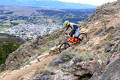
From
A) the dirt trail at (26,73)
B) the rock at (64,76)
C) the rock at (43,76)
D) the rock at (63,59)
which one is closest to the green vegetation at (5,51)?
the dirt trail at (26,73)

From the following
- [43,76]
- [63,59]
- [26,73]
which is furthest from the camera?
[26,73]

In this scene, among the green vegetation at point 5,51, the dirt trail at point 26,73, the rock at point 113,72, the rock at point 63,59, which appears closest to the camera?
the rock at point 113,72

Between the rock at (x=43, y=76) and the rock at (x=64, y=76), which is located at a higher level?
the rock at (x=64, y=76)

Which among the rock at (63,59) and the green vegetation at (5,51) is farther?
the green vegetation at (5,51)

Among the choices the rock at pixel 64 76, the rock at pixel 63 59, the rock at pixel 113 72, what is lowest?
the rock at pixel 64 76

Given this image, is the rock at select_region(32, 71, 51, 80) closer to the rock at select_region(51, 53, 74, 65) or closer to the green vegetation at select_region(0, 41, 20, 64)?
the rock at select_region(51, 53, 74, 65)

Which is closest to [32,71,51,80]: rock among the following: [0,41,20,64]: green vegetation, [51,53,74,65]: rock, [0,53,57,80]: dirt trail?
[51,53,74,65]: rock

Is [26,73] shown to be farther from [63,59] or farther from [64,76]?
[64,76]

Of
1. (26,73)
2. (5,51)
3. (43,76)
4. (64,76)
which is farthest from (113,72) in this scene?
(5,51)

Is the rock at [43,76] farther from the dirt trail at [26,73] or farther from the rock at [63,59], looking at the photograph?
the dirt trail at [26,73]

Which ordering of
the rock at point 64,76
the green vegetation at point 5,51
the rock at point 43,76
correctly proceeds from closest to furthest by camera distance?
the rock at point 64,76 → the rock at point 43,76 → the green vegetation at point 5,51

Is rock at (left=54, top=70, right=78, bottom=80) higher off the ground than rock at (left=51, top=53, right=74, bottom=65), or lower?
lower

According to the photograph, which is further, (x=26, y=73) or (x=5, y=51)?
(x=5, y=51)

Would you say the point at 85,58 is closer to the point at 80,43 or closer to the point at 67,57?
the point at 67,57
